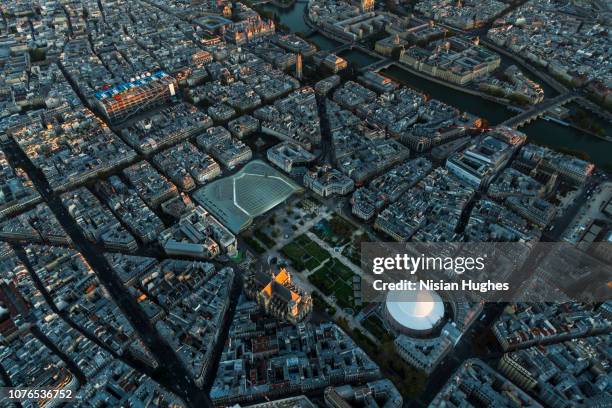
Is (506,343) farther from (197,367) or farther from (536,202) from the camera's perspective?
(197,367)

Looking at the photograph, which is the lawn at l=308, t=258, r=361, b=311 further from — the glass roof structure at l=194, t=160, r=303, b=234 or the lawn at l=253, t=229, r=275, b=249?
the glass roof structure at l=194, t=160, r=303, b=234

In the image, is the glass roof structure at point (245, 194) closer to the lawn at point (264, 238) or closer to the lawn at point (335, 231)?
the lawn at point (264, 238)

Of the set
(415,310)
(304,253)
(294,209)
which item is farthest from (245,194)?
(415,310)

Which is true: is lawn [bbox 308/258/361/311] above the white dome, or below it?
below
